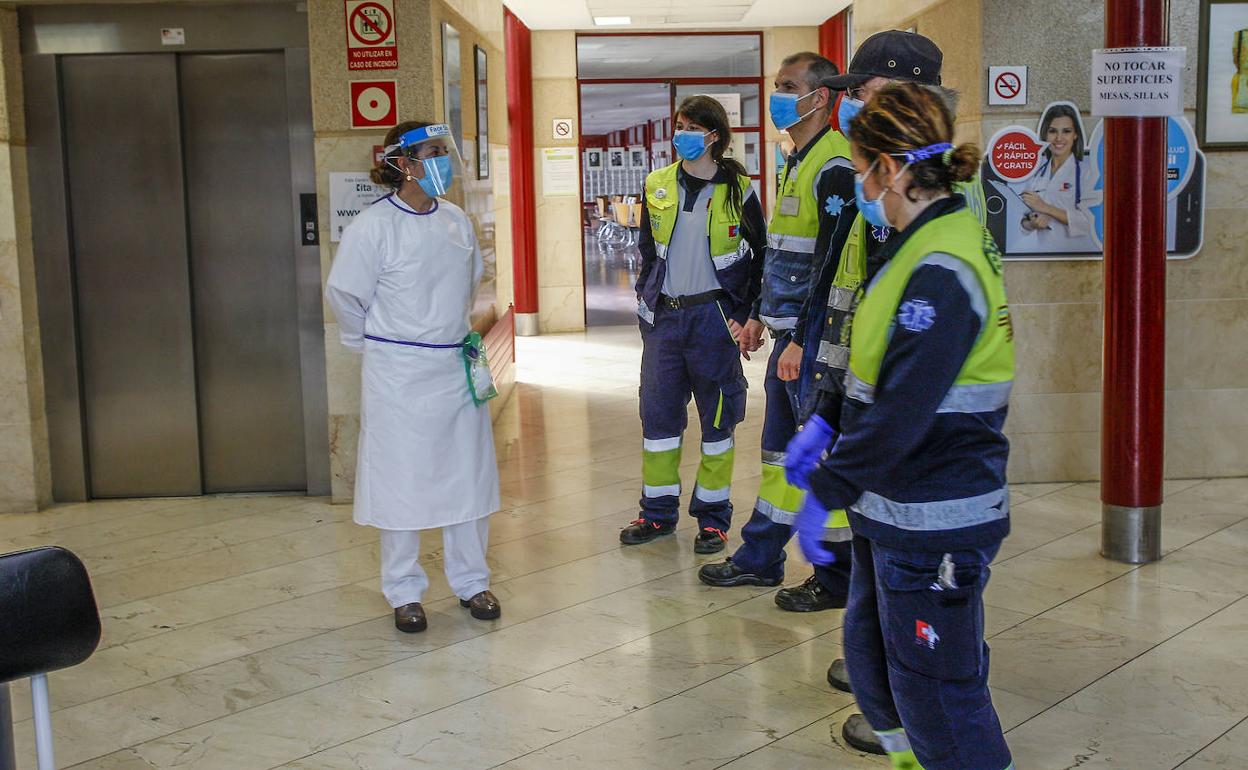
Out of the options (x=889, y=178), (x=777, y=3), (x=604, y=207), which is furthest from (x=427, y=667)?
(x=604, y=207)

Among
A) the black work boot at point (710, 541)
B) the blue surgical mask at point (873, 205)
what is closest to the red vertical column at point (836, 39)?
the black work boot at point (710, 541)

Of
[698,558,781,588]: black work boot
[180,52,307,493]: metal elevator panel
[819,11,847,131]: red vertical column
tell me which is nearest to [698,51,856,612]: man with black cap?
[698,558,781,588]: black work boot

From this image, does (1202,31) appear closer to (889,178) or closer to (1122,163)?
(1122,163)

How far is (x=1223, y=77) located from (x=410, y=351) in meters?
3.82

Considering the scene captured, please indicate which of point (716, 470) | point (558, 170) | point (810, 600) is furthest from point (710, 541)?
point (558, 170)

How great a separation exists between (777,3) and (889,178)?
29.1ft

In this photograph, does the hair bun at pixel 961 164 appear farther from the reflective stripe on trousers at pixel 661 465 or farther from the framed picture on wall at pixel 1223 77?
the framed picture on wall at pixel 1223 77

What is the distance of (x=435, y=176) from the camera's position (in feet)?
13.0

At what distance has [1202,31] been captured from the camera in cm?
548

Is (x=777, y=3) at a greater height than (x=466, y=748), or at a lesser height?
greater

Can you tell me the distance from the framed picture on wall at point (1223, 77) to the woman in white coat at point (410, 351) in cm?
345

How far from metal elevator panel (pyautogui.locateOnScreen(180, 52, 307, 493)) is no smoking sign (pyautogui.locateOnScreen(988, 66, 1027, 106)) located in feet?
10.1

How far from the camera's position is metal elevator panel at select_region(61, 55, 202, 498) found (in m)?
5.70

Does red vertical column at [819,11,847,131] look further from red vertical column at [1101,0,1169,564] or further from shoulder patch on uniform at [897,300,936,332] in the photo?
shoulder patch on uniform at [897,300,936,332]
